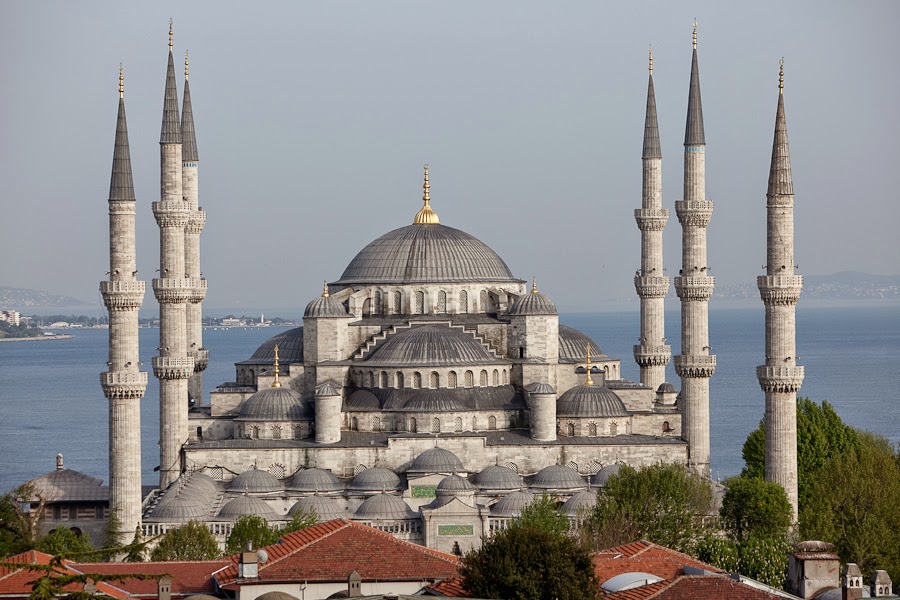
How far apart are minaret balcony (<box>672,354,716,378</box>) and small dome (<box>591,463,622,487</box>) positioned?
3349mm

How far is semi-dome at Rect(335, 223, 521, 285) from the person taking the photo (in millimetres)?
49562

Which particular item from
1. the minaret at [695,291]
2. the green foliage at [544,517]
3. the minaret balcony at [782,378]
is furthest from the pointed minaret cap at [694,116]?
the green foliage at [544,517]

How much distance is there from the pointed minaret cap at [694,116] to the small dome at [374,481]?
11361mm

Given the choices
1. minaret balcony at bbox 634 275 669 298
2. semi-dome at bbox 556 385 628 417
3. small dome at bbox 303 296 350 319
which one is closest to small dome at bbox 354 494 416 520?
semi-dome at bbox 556 385 628 417

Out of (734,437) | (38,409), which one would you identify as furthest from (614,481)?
(38,409)

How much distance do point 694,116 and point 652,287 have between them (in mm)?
4672

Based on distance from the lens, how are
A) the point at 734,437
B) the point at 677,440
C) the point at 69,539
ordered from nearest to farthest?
the point at 69,539 → the point at 677,440 → the point at 734,437

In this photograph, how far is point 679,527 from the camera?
1467 inches

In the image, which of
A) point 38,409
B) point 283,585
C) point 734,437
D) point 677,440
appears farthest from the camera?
point 38,409

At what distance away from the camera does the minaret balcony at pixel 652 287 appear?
5031 cm

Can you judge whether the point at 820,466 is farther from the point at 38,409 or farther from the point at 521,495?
the point at 38,409

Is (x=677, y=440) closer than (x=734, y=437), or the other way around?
(x=677, y=440)

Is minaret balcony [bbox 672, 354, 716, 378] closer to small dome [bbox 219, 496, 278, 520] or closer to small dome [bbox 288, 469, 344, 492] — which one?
small dome [bbox 288, 469, 344, 492]

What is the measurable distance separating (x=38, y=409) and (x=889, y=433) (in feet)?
141
